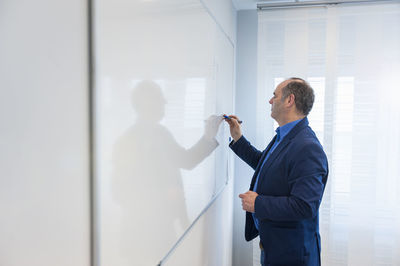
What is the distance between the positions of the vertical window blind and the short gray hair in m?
0.97

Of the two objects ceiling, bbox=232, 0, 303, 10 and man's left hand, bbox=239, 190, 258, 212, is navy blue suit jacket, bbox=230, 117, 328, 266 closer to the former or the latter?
man's left hand, bbox=239, 190, 258, 212

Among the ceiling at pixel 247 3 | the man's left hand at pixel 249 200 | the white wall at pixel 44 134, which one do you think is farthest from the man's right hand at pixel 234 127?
the white wall at pixel 44 134

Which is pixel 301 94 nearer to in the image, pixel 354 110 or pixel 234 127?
pixel 234 127

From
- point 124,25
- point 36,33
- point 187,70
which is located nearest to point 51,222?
point 36,33

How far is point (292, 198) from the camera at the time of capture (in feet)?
5.11

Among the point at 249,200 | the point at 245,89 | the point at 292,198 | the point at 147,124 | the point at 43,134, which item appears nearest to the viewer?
the point at 43,134

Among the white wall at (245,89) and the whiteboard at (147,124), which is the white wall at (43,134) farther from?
the white wall at (245,89)

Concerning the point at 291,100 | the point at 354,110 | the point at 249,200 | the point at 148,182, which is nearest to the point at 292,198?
the point at 249,200

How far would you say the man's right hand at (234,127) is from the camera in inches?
86.0

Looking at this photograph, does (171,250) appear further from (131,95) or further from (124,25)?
(124,25)

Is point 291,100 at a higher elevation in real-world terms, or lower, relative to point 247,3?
lower

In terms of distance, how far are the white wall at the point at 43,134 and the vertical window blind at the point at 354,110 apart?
239cm

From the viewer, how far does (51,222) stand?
1.74ft

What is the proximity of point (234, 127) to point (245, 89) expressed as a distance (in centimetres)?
86
